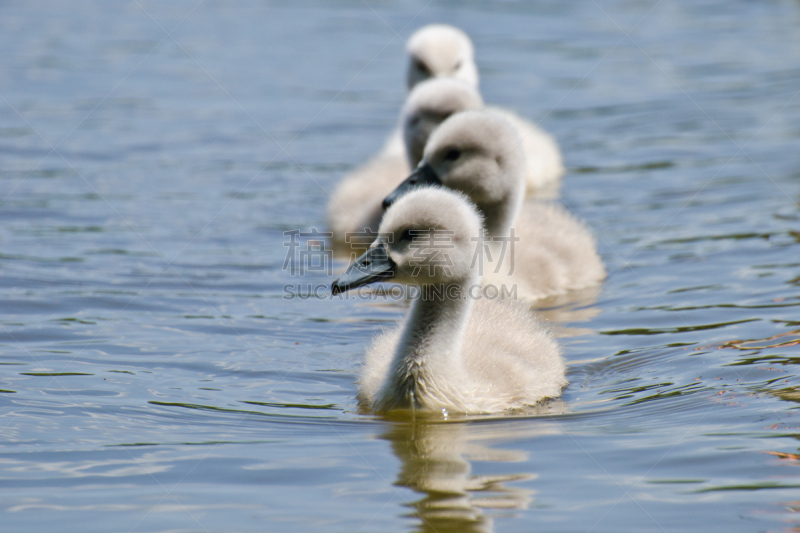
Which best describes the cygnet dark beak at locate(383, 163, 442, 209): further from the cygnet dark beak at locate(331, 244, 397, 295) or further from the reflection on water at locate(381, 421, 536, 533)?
the reflection on water at locate(381, 421, 536, 533)

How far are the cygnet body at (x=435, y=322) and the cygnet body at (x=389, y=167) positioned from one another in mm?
2716

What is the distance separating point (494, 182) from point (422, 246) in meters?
1.83

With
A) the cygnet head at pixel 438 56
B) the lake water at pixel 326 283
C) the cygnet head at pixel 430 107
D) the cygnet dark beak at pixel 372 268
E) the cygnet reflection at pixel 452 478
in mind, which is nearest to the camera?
the cygnet reflection at pixel 452 478

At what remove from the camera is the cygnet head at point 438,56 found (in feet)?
28.8

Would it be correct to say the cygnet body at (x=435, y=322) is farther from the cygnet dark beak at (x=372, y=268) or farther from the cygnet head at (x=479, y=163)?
the cygnet head at (x=479, y=163)

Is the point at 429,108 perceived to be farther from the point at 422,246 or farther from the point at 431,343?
the point at 431,343

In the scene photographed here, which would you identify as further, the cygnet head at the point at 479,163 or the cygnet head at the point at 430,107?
the cygnet head at the point at 430,107

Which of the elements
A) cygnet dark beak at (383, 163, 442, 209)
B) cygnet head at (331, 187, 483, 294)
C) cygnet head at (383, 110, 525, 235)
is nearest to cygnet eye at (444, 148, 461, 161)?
cygnet head at (383, 110, 525, 235)

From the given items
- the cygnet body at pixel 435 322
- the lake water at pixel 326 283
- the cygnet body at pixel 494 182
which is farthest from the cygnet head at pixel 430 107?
the cygnet body at pixel 435 322

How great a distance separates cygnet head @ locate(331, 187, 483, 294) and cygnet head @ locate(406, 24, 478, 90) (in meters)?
4.39

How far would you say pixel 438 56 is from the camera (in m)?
8.75

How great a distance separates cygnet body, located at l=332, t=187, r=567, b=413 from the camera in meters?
4.49

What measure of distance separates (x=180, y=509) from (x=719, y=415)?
7.38 ft

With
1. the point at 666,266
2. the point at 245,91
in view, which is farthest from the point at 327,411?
the point at 245,91
